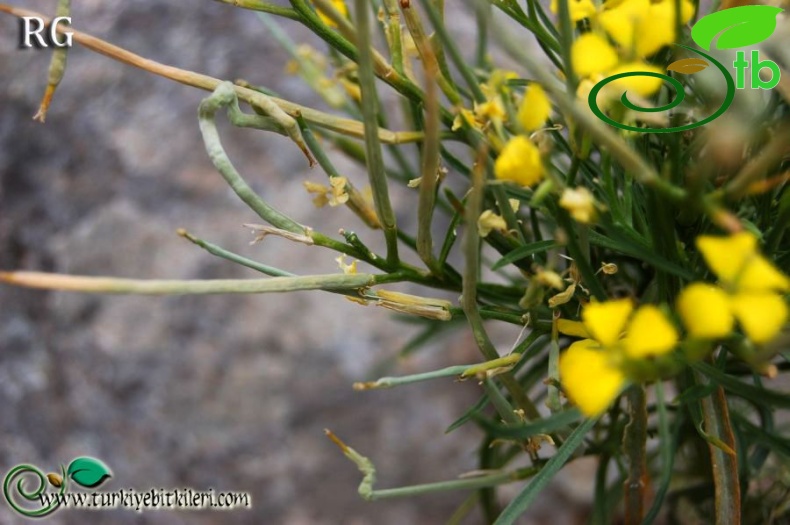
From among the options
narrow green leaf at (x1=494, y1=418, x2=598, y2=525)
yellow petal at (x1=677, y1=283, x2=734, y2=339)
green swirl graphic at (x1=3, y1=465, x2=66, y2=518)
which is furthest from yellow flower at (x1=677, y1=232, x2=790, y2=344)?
green swirl graphic at (x1=3, y1=465, x2=66, y2=518)

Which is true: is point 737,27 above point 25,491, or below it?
above

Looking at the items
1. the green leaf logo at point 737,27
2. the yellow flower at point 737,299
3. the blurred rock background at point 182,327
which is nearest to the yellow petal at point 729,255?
the yellow flower at point 737,299

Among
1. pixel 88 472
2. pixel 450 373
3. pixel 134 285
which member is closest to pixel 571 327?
pixel 450 373

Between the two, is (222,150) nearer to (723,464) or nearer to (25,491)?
(723,464)

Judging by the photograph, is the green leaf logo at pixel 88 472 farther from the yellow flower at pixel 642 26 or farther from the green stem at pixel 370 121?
the yellow flower at pixel 642 26

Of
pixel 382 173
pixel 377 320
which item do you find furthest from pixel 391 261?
pixel 377 320

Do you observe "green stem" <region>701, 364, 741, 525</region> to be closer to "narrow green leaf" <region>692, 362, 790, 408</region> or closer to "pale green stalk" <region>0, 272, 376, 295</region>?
"narrow green leaf" <region>692, 362, 790, 408</region>
